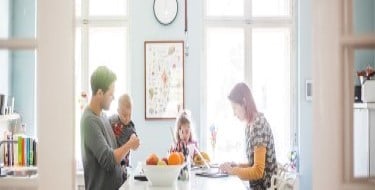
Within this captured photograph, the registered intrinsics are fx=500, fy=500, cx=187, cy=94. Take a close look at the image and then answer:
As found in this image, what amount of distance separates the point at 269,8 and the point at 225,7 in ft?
1.58

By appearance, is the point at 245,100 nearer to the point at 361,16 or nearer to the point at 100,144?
the point at 100,144

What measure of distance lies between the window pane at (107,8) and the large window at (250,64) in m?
0.93

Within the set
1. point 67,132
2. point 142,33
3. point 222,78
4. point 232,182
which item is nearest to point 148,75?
point 142,33

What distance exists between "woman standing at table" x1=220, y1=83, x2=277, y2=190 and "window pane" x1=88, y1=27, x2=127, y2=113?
94.5 inches

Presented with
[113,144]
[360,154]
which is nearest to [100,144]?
[113,144]

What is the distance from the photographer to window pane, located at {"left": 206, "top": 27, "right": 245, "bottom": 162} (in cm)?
545

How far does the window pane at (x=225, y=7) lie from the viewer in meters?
5.43

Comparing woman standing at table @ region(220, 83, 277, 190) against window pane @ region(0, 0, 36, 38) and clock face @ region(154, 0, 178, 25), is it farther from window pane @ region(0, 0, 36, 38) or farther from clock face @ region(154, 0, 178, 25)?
clock face @ region(154, 0, 178, 25)

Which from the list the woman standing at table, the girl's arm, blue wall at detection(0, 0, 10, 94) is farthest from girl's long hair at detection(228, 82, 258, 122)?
blue wall at detection(0, 0, 10, 94)

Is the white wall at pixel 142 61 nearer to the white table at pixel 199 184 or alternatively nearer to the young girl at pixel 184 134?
the young girl at pixel 184 134

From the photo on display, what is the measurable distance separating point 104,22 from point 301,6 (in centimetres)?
212

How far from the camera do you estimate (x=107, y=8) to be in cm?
541

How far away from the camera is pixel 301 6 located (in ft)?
17.5

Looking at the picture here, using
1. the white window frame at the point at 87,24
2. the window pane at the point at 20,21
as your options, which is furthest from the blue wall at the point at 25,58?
the white window frame at the point at 87,24
